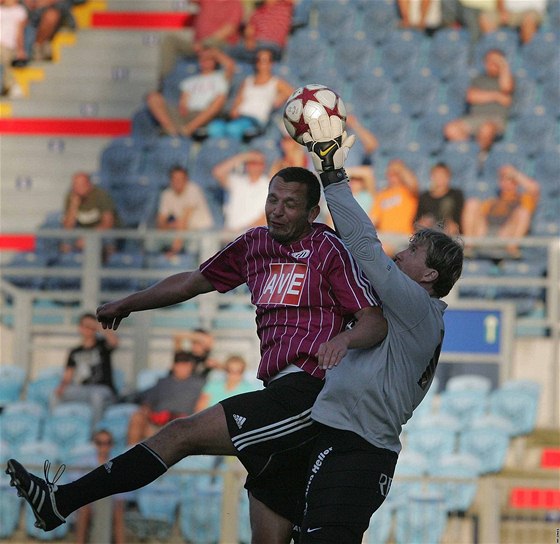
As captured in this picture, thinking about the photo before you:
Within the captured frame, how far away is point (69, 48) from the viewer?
1431cm

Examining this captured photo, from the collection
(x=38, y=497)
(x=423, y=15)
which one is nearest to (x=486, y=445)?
(x=423, y=15)

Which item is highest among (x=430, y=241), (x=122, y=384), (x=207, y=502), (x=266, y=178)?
(x=266, y=178)

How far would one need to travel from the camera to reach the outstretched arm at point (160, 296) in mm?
4938

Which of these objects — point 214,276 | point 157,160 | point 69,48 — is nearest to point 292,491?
point 214,276

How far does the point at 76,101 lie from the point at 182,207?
10.4 ft

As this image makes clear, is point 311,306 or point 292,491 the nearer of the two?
point 311,306

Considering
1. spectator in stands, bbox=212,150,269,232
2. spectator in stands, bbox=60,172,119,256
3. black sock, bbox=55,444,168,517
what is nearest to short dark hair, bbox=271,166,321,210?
black sock, bbox=55,444,168,517

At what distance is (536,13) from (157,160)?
163 inches

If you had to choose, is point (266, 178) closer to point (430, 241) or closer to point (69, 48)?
point (69, 48)

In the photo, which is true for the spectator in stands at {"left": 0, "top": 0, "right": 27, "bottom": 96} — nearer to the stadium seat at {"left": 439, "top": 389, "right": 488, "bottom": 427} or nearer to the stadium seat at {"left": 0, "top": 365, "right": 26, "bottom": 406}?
the stadium seat at {"left": 0, "top": 365, "right": 26, "bottom": 406}

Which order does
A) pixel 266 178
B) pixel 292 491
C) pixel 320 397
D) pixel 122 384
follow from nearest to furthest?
1. pixel 320 397
2. pixel 292 491
3. pixel 122 384
4. pixel 266 178

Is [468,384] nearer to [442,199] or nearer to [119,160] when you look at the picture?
[442,199]

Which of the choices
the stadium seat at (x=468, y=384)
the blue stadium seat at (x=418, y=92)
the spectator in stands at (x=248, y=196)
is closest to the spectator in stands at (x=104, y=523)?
the stadium seat at (x=468, y=384)

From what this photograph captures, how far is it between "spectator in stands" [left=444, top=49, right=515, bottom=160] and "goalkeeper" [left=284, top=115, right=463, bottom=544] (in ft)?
23.8
